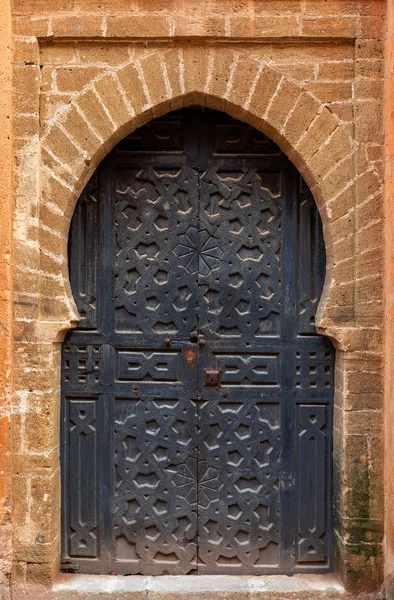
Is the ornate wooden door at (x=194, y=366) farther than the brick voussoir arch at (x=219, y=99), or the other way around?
the ornate wooden door at (x=194, y=366)

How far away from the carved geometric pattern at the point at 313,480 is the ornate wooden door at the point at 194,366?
1 centimetres

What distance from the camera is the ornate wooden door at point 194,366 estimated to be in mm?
4137

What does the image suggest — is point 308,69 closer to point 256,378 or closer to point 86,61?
point 86,61

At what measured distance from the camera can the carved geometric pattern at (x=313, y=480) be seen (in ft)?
13.5

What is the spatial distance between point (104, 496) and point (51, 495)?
0.43m

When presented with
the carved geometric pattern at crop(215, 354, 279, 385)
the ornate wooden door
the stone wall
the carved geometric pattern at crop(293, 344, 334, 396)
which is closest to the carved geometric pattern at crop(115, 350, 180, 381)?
the ornate wooden door

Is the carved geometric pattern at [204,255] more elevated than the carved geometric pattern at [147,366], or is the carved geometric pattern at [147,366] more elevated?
the carved geometric pattern at [204,255]

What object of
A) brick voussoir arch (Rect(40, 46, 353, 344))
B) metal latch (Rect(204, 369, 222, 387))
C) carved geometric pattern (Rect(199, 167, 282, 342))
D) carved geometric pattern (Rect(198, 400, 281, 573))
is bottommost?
carved geometric pattern (Rect(198, 400, 281, 573))

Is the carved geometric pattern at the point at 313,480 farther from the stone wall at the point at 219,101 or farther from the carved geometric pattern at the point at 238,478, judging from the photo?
the stone wall at the point at 219,101

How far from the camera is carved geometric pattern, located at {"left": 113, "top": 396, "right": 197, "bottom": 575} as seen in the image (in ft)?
13.6

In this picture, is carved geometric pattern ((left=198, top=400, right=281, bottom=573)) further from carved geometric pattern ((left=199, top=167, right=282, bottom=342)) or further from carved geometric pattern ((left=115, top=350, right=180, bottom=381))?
carved geometric pattern ((left=199, top=167, right=282, bottom=342))

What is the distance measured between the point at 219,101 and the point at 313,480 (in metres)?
2.75

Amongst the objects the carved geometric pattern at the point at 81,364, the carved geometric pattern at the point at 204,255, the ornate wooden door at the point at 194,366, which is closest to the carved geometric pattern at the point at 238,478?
the ornate wooden door at the point at 194,366

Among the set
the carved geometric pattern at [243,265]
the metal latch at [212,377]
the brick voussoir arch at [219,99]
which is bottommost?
the metal latch at [212,377]
